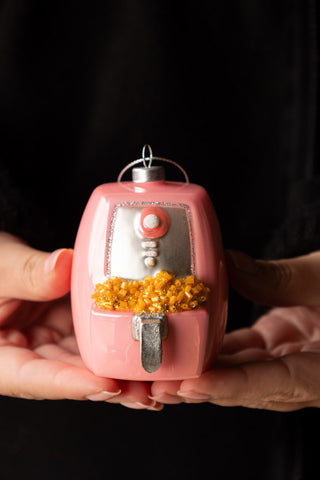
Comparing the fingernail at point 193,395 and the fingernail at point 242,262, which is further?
the fingernail at point 242,262

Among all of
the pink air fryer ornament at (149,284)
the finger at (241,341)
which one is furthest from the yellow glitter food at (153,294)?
the finger at (241,341)

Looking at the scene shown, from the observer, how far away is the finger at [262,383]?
922 mm

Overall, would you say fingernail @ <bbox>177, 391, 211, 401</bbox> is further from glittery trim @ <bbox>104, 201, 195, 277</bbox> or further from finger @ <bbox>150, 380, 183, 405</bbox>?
glittery trim @ <bbox>104, 201, 195, 277</bbox>

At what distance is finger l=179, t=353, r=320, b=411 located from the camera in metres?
0.92

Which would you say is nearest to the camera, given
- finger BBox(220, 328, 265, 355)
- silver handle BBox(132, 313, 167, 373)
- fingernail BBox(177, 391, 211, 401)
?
silver handle BBox(132, 313, 167, 373)

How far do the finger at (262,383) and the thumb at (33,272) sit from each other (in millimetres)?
334

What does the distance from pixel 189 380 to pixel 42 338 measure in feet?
1.51

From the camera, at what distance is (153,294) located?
33.3 inches

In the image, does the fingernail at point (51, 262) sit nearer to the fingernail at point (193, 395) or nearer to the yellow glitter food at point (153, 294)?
the yellow glitter food at point (153, 294)

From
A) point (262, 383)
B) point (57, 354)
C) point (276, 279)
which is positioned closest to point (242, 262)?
point (276, 279)

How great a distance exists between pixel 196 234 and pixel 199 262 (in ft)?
0.17

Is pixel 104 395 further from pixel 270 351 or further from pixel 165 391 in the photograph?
pixel 270 351

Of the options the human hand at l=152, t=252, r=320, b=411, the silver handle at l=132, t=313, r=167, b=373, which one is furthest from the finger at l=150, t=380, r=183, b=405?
the silver handle at l=132, t=313, r=167, b=373

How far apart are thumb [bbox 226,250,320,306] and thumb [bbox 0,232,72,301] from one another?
0.36 metres
